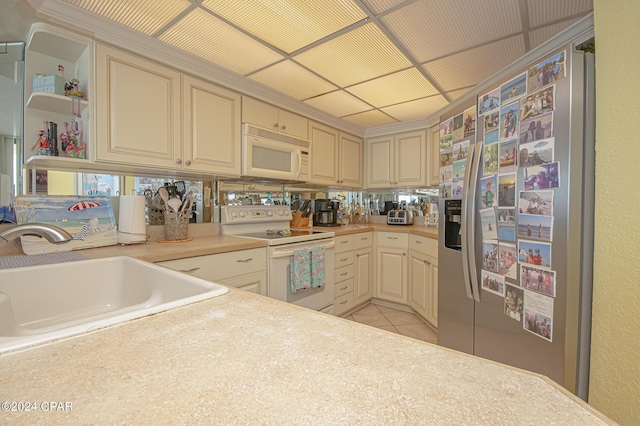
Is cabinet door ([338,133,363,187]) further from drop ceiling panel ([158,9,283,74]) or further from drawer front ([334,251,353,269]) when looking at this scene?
drop ceiling panel ([158,9,283,74])

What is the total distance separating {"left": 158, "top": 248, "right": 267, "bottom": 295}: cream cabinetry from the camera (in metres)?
1.70

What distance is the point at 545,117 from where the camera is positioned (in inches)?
46.1

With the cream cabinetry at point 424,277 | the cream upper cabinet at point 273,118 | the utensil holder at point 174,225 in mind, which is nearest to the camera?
the utensil holder at point 174,225

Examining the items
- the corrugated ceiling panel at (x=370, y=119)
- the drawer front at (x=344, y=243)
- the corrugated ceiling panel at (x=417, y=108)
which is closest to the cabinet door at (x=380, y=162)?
the corrugated ceiling panel at (x=370, y=119)

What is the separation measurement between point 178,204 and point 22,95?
995mm

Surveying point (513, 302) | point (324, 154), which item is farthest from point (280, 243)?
point (513, 302)

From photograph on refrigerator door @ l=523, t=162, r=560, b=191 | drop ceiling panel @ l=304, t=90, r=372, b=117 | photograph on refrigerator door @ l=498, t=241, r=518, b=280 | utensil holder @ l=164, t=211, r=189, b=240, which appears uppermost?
drop ceiling panel @ l=304, t=90, r=372, b=117

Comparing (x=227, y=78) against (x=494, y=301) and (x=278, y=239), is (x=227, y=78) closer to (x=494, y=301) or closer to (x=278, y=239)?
(x=278, y=239)

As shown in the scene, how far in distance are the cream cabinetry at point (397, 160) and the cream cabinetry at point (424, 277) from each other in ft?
2.79

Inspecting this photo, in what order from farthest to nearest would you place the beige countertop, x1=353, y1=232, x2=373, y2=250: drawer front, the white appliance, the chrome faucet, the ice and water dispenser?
x1=353, y1=232, x2=373, y2=250: drawer front, the white appliance, the ice and water dispenser, the chrome faucet, the beige countertop

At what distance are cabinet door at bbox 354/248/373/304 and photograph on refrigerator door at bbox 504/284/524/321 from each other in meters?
1.75

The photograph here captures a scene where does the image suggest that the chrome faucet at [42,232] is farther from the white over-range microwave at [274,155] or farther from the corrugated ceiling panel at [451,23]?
the corrugated ceiling panel at [451,23]

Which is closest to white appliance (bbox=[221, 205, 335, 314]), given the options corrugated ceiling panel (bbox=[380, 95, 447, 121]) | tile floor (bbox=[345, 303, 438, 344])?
tile floor (bbox=[345, 303, 438, 344])

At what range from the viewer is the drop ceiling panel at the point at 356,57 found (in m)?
1.83
